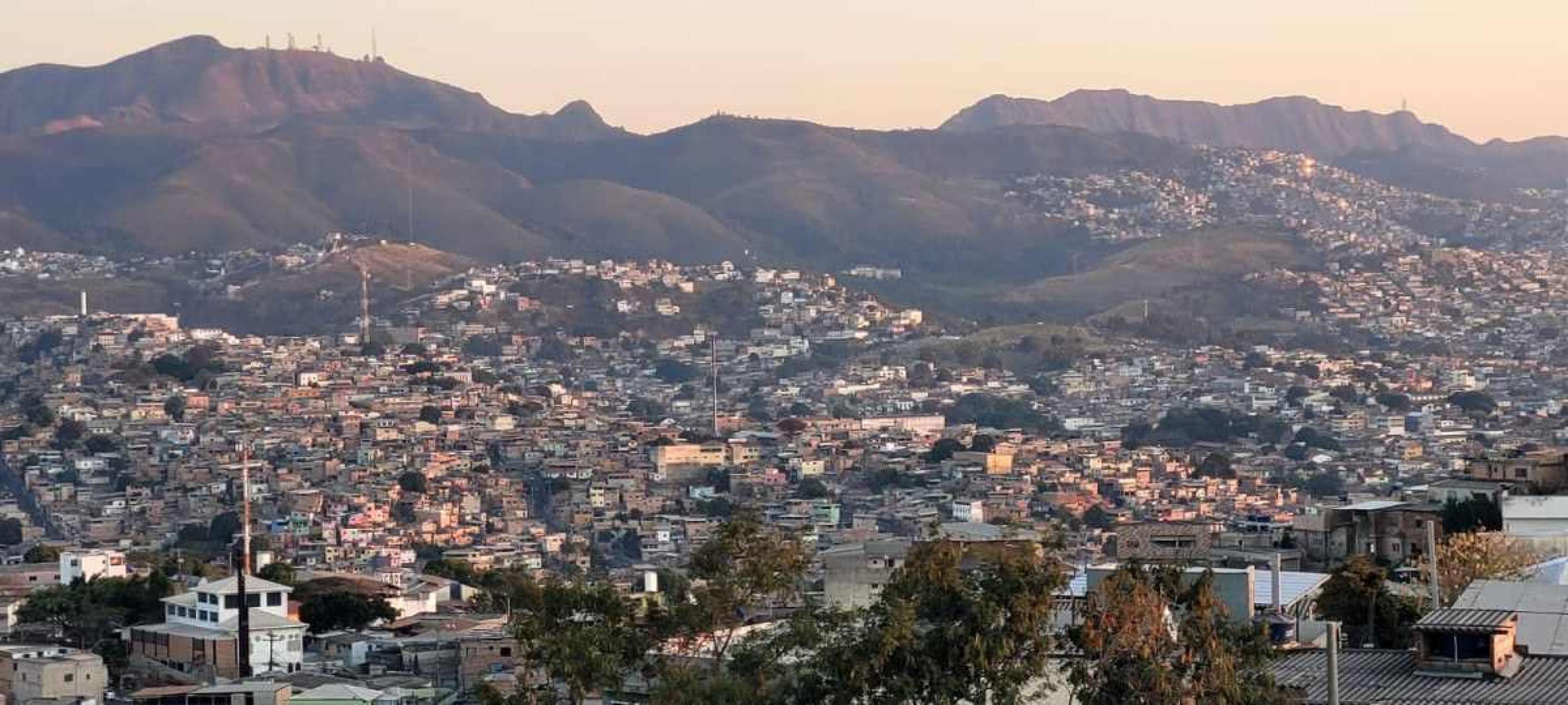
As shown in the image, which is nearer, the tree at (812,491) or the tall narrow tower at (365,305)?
the tree at (812,491)

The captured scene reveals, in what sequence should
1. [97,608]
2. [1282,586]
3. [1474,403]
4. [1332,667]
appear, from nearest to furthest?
[1332,667] < [1282,586] < [97,608] < [1474,403]

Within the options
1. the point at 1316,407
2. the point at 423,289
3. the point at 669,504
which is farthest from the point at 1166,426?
the point at 423,289

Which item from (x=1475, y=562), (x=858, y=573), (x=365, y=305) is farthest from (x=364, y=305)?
(x=1475, y=562)

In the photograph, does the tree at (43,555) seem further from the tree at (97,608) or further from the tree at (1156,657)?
the tree at (1156,657)

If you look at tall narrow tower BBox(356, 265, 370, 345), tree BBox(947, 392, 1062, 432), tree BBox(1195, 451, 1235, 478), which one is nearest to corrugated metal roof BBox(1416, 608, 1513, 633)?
tree BBox(1195, 451, 1235, 478)

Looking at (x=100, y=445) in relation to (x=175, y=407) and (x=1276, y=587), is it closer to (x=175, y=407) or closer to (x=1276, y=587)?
(x=175, y=407)

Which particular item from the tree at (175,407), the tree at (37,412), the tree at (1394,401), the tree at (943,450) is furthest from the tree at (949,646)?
the tree at (1394,401)
